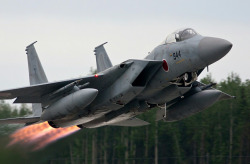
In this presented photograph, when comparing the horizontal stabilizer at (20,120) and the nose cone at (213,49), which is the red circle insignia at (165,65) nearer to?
the nose cone at (213,49)

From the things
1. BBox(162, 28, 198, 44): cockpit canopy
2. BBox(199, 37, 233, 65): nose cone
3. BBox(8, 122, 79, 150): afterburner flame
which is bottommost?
BBox(8, 122, 79, 150): afterburner flame

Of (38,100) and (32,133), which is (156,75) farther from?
(32,133)

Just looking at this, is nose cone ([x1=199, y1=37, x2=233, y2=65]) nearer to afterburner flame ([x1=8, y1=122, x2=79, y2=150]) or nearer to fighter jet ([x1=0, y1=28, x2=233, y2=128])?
fighter jet ([x1=0, y1=28, x2=233, y2=128])

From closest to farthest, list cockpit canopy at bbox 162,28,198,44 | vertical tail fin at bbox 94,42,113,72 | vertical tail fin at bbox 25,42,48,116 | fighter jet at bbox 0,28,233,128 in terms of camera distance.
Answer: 1. fighter jet at bbox 0,28,233,128
2. cockpit canopy at bbox 162,28,198,44
3. vertical tail fin at bbox 25,42,48,116
4. vertical tail fin at bbox 94,42,113,72

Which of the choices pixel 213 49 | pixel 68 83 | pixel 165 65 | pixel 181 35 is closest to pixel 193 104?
pixel 165 65

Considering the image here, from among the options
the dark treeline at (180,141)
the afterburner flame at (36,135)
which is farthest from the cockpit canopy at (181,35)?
the dark treeline at (180,141)

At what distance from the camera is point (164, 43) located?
47.7ft

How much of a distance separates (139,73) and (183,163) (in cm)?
2241

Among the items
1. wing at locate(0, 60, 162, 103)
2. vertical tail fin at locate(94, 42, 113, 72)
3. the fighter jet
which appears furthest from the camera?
vertical tail fin at locate(94, 42, 113, 72)

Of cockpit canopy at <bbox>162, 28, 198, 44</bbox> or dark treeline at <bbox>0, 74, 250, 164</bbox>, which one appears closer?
cockpit canopy at <bbox>162, 28, 198, 44</bbox>

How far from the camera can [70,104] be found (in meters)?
14.4

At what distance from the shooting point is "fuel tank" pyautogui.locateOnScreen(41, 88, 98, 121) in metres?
14.0

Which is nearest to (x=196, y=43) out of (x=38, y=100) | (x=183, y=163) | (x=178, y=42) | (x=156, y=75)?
(x=178, y=42)

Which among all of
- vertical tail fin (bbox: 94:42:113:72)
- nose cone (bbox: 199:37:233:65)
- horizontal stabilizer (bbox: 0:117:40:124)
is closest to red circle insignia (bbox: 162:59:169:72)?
nose cone (bbox: 199:37:233:65)
